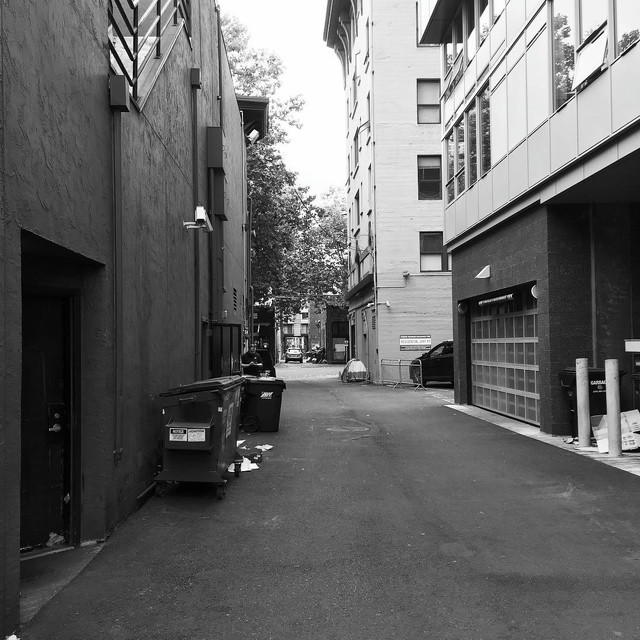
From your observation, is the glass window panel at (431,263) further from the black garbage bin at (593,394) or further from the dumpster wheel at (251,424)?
the black garbage bin at (593,394)

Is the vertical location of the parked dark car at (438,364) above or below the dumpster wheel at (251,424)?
above

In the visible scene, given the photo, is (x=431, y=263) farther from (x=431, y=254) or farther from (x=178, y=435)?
(x=178, y=435)

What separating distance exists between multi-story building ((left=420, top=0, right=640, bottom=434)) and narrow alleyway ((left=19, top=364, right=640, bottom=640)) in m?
2.83

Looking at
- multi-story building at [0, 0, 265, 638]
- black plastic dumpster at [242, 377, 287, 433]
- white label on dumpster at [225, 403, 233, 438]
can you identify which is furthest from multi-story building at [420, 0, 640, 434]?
white label on dumpster at [225, 403, 233, 438]

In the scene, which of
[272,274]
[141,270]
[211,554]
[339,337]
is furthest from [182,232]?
[339,337]

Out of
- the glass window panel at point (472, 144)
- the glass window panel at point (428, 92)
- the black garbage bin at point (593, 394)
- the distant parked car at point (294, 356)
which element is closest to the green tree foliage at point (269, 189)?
the glass window panel at point (428, 92)

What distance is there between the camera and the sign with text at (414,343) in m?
26.0

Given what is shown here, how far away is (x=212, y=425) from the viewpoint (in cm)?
664

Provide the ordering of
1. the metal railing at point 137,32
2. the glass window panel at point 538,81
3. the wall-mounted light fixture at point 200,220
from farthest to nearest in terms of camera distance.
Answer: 1. the glass window panel at point 538,81
2. the wall-mounted light fixture at point 200,220
3. the metal railing at point 137,32

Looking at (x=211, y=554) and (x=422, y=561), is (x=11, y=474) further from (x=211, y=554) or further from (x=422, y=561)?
(x=422, y=561)

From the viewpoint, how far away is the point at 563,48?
10.2 m

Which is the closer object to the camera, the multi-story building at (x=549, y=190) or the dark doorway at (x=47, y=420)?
the dark doorway at (x=47, y=420)

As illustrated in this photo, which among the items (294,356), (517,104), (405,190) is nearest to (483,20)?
(517,104)

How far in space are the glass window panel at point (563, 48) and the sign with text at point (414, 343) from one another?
16.2 metres
